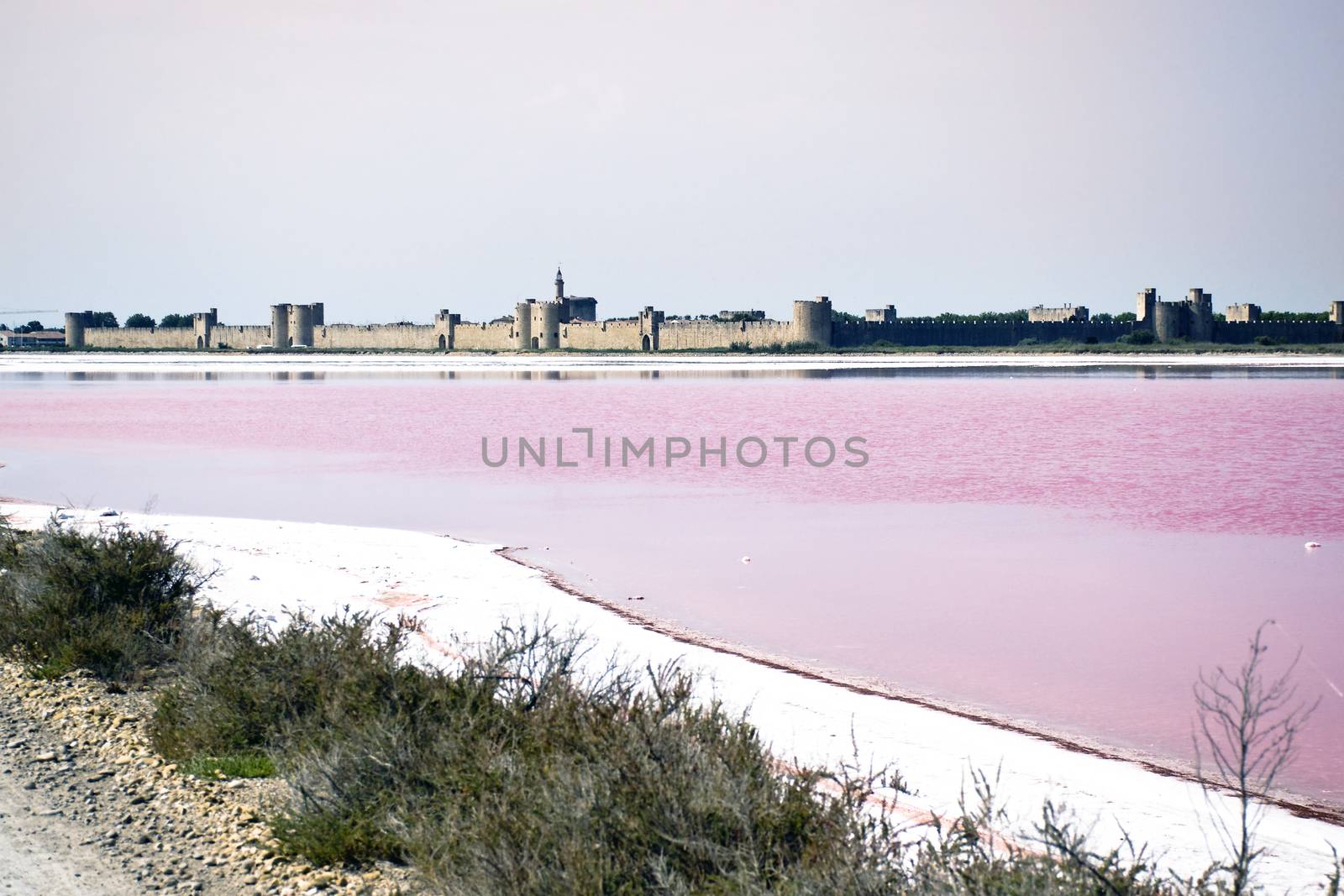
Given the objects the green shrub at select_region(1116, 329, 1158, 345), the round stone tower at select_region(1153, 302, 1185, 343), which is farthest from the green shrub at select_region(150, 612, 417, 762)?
the round stone tower at select_region(1153, 302, 1185, 343)

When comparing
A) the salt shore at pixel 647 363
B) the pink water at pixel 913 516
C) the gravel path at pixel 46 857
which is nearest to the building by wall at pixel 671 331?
the salt shore at pixel 647 363

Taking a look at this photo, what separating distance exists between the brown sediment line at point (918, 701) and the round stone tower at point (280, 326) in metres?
89.0

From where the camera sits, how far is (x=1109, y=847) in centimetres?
411

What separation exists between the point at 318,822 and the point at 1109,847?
2.48 m

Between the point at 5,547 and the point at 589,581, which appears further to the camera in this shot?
the point at 589,581

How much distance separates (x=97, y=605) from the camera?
6.46 meters

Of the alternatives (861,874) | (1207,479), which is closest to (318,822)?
(861,874)

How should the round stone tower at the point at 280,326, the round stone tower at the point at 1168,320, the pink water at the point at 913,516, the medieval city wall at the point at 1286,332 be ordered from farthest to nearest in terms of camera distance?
the round stone tower at the point at 280,326
the round stone tower at the point at 1168,320
the medieval city wall at the point at 1286,332
the pink water at the point at 913,516

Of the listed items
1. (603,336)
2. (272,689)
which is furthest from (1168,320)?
(272,689)

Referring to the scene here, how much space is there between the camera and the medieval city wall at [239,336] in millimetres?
95000

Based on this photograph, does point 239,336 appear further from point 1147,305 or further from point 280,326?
point 1147,305

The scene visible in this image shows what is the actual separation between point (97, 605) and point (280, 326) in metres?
91.9

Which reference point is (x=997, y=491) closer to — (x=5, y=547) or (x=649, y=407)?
(x=5, y=547)

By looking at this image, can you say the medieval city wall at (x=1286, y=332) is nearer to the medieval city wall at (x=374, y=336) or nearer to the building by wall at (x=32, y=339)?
the medieval city wall at (x=374, y=336)
